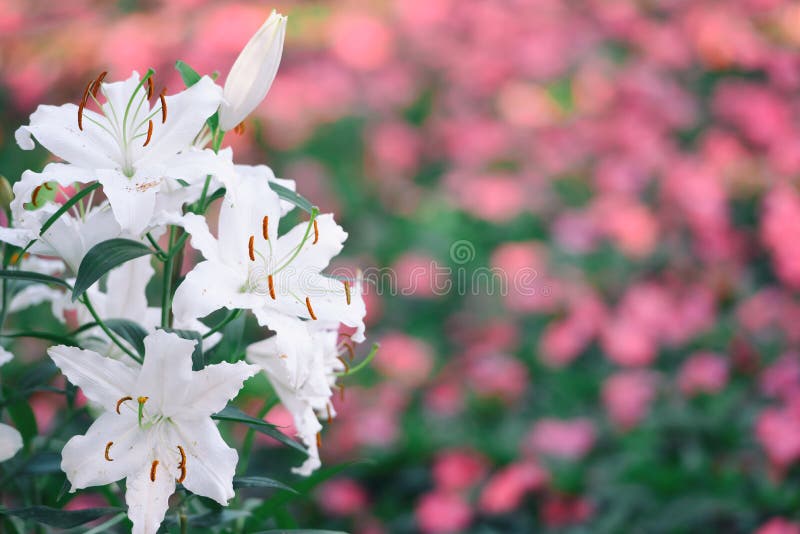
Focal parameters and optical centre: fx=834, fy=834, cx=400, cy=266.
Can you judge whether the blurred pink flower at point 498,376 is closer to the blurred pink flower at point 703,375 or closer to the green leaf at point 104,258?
the blurred pink flower at point 703,375

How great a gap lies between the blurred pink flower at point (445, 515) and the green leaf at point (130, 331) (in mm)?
1052

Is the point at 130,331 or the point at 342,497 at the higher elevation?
the point at 130,331

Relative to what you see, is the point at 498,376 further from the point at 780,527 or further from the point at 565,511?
the point at 780,527

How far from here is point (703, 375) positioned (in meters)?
1.82

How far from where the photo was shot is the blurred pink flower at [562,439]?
171cm

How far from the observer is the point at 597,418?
1845mm

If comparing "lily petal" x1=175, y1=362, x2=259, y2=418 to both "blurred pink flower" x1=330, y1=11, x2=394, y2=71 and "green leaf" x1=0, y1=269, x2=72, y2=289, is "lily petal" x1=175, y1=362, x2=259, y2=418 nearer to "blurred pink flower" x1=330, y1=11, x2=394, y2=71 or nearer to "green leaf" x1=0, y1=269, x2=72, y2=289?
"green leaf" x1=0, y1=269, x2=72, y2=289

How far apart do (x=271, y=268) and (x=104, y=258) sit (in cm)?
14

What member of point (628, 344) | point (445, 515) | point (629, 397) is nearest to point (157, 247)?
point (445, 515)

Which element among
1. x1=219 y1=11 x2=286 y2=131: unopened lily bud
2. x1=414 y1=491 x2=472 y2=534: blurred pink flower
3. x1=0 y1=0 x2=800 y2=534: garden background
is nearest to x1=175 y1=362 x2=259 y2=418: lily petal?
x1=219 y1=11 x2=286 y2=131: unopened lily bud

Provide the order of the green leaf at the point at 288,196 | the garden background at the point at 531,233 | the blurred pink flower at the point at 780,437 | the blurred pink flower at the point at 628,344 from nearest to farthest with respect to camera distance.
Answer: the green leaf at the point at 288,196 < the blurred pink flower at the point at 780,437 < the garden background at the point at 531,233 < the blurred pink flower at the point at 628,344

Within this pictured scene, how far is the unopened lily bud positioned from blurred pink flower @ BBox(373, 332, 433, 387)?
1327mm

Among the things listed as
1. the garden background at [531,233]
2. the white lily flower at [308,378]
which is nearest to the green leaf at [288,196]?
the white lily flower at [308,378]

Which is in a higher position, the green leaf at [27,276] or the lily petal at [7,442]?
the green leaf at [27,276]
